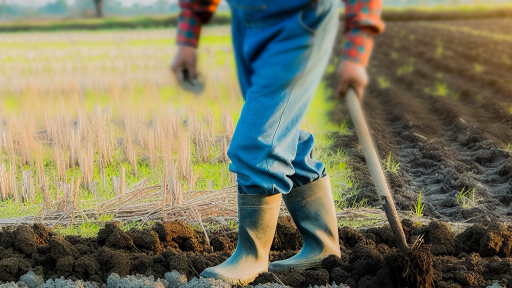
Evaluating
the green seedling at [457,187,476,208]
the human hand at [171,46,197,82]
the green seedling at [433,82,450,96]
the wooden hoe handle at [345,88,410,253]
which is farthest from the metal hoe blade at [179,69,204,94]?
the green seedling at [433,82,450,96]

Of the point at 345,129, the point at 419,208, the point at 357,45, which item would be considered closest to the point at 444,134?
the point at 345,129

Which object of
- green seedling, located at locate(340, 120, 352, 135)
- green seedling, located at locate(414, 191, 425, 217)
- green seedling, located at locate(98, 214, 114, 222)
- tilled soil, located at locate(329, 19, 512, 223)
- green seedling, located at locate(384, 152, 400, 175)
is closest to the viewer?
green seedling, located at locate(98, 214, 114, 222)

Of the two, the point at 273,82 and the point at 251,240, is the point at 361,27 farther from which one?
the point at 251,240

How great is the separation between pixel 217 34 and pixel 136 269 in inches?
588

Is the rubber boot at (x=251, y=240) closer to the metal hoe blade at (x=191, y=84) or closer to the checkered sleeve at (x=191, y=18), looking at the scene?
the metal hoe blade at (x=191, y=84)

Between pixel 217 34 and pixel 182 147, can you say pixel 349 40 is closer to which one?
pixel 182 147

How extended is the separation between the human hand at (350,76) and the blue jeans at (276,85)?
89 mm

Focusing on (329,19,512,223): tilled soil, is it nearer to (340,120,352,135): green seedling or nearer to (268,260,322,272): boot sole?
(340,120,352,135): green seedling

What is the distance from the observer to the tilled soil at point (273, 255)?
6.19 feet

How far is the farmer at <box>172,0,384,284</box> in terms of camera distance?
1.71 meters

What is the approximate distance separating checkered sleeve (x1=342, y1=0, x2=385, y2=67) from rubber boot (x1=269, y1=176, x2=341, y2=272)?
0.52 meters

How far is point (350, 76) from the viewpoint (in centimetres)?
175

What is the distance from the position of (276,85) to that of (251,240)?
21.8 inches

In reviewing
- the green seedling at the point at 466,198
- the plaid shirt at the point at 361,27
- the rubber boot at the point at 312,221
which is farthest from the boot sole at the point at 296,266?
the green seedling at the point at 466,198
